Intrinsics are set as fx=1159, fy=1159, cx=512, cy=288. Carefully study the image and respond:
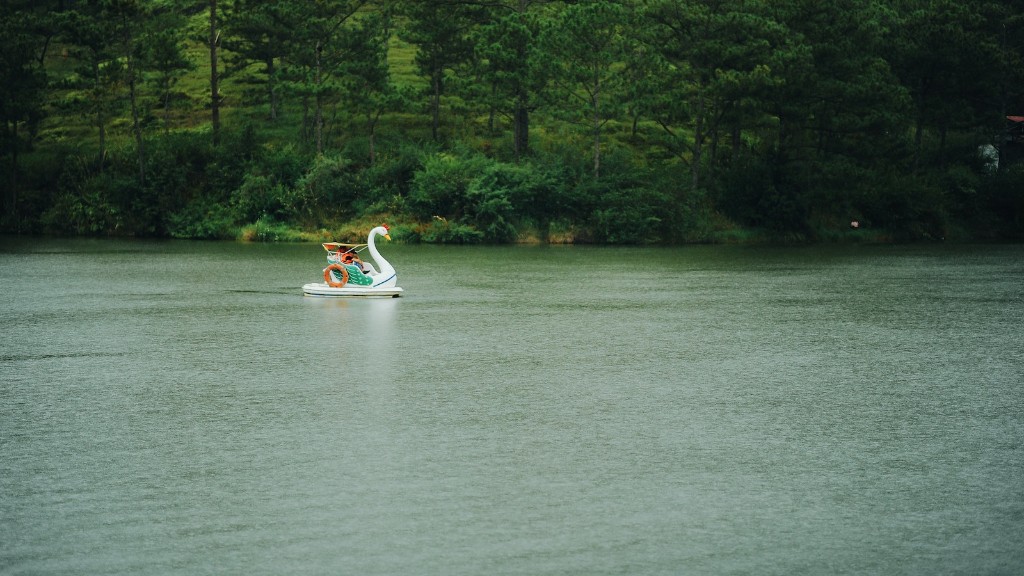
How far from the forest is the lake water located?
3012cm

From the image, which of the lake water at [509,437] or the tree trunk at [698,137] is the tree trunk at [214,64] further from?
the lake water at [509,437]

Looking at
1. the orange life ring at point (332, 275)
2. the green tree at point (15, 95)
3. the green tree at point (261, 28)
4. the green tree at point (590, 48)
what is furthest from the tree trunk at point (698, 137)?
the green tree at point (15, 95)

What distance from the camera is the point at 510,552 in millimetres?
8695

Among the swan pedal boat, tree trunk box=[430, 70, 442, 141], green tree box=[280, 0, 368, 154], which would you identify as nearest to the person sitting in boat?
the swan pedal boat

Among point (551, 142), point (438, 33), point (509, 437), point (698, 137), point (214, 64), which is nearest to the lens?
point (509, 437)

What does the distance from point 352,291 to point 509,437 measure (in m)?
16.2

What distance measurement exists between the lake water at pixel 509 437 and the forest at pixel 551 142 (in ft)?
98.8

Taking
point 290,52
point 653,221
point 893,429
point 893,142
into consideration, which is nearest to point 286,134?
point 290,52

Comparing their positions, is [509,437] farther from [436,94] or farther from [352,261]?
[436,94]

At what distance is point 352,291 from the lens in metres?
28.2

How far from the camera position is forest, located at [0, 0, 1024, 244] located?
56.9 meters

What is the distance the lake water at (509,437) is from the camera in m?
8.87

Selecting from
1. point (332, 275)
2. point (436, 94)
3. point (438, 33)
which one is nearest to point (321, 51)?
point (438, 33)

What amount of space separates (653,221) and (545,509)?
4671 centimetres
